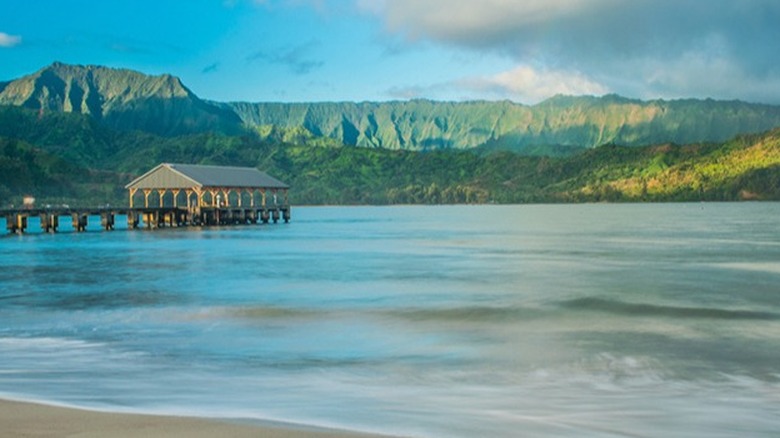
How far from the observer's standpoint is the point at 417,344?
17016mm

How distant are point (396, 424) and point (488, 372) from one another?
4239mm

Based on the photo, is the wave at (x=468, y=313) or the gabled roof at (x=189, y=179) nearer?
the wave at (x=468, y=313)

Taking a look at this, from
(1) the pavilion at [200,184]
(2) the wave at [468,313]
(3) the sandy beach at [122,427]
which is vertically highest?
(1) the pavilion at [200,184]

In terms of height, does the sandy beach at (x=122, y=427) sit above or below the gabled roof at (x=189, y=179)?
below

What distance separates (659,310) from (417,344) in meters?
9.00

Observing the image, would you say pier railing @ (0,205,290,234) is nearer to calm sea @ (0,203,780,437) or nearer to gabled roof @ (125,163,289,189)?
gabled roof @ (125,163,289,189)

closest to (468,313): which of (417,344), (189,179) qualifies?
(417,344)

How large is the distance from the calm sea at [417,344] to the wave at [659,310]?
0.07 meters

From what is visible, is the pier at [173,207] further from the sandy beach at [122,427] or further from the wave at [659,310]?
the sandy beach at [122,427]

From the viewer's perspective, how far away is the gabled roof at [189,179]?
78500 mm

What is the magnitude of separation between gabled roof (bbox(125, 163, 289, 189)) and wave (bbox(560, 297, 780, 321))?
191ft

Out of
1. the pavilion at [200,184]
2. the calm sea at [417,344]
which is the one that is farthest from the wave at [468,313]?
the pavilion at [200,184]

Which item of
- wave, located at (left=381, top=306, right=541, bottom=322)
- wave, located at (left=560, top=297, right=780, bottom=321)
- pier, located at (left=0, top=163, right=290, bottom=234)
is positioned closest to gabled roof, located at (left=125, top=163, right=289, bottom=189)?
pier, located at (left=0, top=163, right=290, bottom=234)

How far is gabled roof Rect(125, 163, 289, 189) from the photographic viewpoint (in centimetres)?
7850
